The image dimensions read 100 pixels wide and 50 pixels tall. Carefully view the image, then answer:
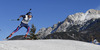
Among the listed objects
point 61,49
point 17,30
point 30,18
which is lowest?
point 61,49

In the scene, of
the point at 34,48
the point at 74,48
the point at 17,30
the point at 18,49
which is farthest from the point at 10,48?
the point at 17,30

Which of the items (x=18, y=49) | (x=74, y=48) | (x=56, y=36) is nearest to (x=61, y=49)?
(x=74, y=48)

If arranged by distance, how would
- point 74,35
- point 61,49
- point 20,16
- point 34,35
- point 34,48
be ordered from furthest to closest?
point 74,35 → point 34,35 → point 20,16 → point 61,49 → point 34,48

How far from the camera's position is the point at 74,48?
9359 millimetres

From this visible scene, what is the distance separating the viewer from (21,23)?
12305 mm

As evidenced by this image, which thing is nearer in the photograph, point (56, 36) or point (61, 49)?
point (61, 49)

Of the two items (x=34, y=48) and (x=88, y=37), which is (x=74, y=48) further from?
(x=88, y=37)

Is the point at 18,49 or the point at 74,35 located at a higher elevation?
the point at 74,35

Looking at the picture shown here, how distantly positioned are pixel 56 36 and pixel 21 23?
11808 cm

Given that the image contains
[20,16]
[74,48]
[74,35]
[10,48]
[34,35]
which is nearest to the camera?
[10,48]

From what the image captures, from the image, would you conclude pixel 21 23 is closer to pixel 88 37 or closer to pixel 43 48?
pixel 43 48

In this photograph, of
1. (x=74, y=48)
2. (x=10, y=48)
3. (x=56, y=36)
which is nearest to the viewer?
(x=10, y=48)

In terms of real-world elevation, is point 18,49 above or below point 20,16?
below

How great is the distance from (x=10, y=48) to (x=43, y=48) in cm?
176
